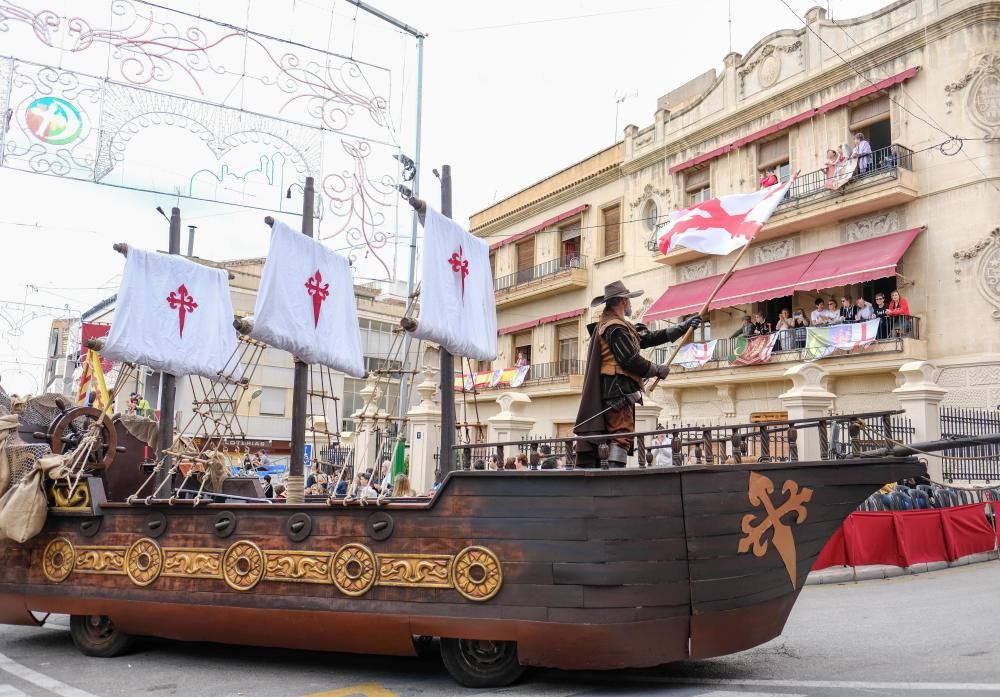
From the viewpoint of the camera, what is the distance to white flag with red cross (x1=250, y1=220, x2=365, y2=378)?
716 cm

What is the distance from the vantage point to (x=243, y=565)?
Answer: 612 centimetres

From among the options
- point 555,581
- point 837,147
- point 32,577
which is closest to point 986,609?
point 555,581

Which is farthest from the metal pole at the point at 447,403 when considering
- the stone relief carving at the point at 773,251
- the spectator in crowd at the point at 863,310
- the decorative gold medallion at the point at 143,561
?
the stone relief carving at the point at 773,251

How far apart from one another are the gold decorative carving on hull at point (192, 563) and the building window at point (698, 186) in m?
18.6

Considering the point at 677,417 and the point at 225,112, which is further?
the point at 677,417

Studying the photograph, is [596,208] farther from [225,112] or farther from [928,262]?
[225,112]

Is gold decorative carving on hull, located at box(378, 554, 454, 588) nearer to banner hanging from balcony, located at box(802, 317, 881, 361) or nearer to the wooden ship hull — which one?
the wooden ship hull

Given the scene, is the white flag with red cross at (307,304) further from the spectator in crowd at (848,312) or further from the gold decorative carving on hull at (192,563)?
the spectator in crowd at (848,312)

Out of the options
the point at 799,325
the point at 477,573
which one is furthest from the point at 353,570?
the point at 799,325

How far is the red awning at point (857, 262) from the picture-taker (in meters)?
16.6

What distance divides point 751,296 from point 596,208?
843 cm

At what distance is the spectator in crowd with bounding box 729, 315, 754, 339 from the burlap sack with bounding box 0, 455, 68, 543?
54.5 ft

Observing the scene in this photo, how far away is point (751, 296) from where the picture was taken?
19.1 metres

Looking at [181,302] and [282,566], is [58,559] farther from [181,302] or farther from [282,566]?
[181,302]
